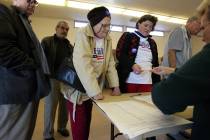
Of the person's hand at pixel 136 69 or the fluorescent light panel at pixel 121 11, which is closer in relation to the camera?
the person's hand at pixel 136 69

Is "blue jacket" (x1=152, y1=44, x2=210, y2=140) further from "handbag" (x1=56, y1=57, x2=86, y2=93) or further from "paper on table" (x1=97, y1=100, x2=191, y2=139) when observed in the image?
"handbag" (x1=56, y1=57, x2=86, y2=93)

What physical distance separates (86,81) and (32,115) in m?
0.47

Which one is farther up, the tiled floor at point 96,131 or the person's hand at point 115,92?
the person's hand at point 115,92

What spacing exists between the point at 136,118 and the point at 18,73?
0.77 metres

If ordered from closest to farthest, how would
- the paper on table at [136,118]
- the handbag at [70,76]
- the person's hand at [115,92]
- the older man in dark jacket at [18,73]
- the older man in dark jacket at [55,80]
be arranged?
the paper on table at [136,118], the older man in dark jacket at [18,73], the handbag at [70,76], the person's hand at [115,92], the older man in dark jacket at [55,80]

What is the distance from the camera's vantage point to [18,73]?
125 centimetres

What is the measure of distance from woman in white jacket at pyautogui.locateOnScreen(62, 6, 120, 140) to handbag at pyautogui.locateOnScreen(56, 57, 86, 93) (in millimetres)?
40

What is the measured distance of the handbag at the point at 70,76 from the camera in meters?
1.32

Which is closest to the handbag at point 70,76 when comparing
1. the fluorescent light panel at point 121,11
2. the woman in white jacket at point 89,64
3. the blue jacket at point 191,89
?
the woman in white jacket at point 89,64

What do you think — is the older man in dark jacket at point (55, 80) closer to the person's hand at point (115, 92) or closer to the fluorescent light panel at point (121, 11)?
the person's hand at point (115, 92)

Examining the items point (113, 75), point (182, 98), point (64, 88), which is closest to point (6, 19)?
point (64, 88)

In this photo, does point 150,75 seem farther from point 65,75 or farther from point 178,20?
point 178,20

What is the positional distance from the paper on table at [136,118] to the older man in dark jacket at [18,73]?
0.47 m

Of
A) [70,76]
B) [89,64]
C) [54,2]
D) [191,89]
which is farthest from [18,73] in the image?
[54,2]
